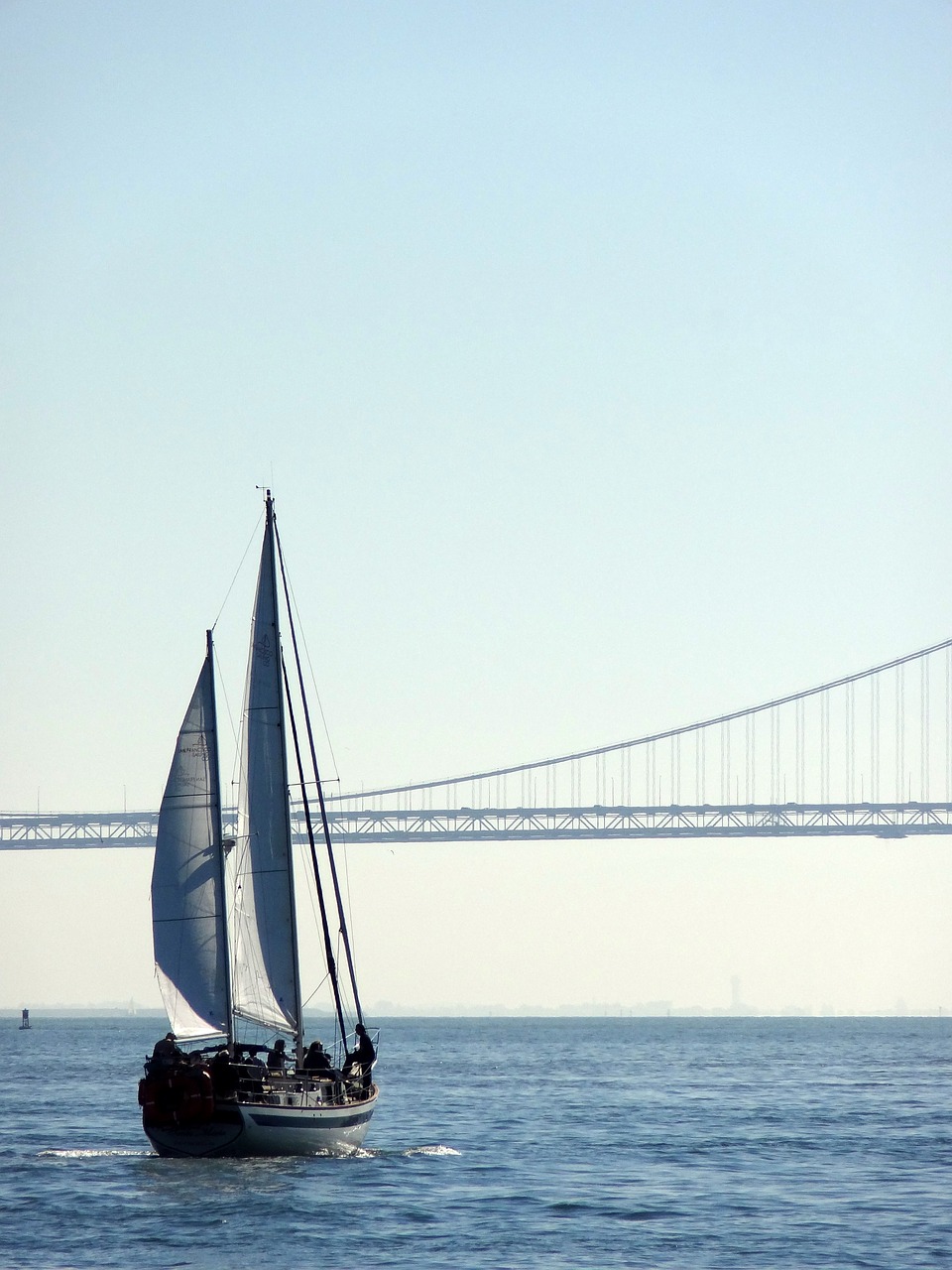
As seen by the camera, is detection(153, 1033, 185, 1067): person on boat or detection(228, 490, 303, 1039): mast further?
detection(228, 490, 303, 1039): mast

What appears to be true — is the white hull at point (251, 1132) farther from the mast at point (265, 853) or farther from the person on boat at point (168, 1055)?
the mast at point (265, 853)

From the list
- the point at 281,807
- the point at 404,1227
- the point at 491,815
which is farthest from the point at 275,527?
the point at 491,815

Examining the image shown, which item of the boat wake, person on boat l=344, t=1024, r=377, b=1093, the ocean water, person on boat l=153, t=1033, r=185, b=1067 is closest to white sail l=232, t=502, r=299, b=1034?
person on boat l=344, t=1024, r=377, b=1093

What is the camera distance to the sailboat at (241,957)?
881 inches

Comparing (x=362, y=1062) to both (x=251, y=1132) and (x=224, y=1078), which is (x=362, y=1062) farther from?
(x=224, y=1078)

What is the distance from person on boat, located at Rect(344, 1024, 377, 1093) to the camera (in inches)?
966

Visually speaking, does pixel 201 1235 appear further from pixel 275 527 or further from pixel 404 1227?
pixel 275 527

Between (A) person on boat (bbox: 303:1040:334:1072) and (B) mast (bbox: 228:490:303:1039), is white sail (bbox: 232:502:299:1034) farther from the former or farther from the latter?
(A) person on boat (bbox: 303:1040:334:1072)

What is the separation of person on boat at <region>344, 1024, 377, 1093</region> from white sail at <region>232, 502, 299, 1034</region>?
101 centimetres

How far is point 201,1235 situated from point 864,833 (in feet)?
203

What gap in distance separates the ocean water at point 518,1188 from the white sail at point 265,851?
208 cm

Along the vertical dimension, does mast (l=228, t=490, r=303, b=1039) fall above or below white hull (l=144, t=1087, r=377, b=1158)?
above

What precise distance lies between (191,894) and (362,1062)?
137 inches

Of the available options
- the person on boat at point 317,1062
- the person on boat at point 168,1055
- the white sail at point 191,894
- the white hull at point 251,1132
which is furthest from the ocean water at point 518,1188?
the white sail at point 191,894
